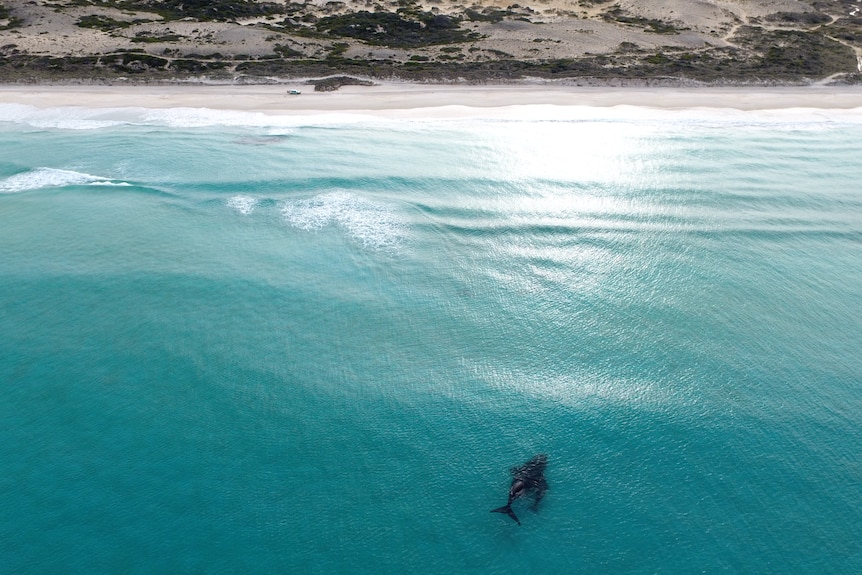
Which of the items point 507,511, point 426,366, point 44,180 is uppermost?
point 44,180

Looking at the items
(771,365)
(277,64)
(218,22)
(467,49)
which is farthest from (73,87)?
(771,365)

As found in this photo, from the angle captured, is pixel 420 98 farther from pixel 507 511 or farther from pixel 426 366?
pixel 507 511

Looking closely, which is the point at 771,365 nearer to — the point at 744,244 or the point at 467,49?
the point at 744,244

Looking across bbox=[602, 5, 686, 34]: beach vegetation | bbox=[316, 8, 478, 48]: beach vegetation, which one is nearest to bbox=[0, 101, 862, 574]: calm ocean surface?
bbox=[316, 8, 478, 48]: beach vegetation

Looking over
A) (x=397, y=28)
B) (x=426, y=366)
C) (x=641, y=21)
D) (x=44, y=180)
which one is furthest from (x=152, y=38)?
(x=426, y=366)

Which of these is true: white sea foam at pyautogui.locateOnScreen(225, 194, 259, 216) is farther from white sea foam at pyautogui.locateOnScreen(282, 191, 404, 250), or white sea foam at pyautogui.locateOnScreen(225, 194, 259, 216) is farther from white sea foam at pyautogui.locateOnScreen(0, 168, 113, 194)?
white sea foam at pyautogui.locateOnScreen(0, 168, 113, 194)

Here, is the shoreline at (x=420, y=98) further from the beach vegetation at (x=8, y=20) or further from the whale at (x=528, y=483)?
the whale at (x=528, y=483)
